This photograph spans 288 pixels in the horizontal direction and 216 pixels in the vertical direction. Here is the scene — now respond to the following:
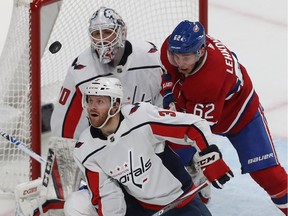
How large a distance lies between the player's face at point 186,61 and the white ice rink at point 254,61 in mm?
857

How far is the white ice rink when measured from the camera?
411cm

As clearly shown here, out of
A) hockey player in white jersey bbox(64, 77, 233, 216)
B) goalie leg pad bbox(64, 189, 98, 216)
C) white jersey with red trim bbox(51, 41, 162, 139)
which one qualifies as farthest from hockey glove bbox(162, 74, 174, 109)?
goalie leg pad bbox(64, 189, 98, 216)

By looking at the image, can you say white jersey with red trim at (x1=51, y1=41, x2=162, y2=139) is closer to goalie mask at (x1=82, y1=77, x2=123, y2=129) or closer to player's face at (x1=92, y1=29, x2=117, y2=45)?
player's face at (x1=92, y1=29, x2=117, y2=45)

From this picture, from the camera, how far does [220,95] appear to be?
11.3 ft

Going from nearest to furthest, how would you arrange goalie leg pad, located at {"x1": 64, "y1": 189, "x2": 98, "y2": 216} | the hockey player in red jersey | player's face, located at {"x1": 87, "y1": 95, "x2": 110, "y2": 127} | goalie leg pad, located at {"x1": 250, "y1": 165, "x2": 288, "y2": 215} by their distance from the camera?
1. player's face, located at {"x1": 87, "y1": 95, "x2": 110, "y2": 127}
2. the hockey player in red jersey
3. goalie leg pad, located at {"x1": 64, "y1": 189, "x2": 98, "y2": 216}
4. goalie leg pad, located at {"x1": 250, "y1": 165, "x2": 288, "y2": 215}

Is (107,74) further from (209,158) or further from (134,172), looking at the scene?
(209,158)

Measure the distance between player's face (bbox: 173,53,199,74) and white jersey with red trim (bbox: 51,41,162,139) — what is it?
1.09ft

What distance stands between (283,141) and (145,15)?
1.01 meters

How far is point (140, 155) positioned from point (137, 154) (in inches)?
0.5

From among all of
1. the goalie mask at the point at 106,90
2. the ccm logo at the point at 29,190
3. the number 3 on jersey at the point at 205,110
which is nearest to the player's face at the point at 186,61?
the number 3 on jersey at the point at 205,110

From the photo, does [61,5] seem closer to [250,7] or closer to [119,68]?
[119,68]

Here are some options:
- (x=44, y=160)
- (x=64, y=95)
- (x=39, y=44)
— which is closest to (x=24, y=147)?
(x=44, y=160)

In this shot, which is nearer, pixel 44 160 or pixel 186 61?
pixel 186 61

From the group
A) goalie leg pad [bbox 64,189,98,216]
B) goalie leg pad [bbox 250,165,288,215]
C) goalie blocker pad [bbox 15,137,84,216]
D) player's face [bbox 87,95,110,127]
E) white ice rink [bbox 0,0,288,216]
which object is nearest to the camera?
player's face [bbox 87,95,110,127]
